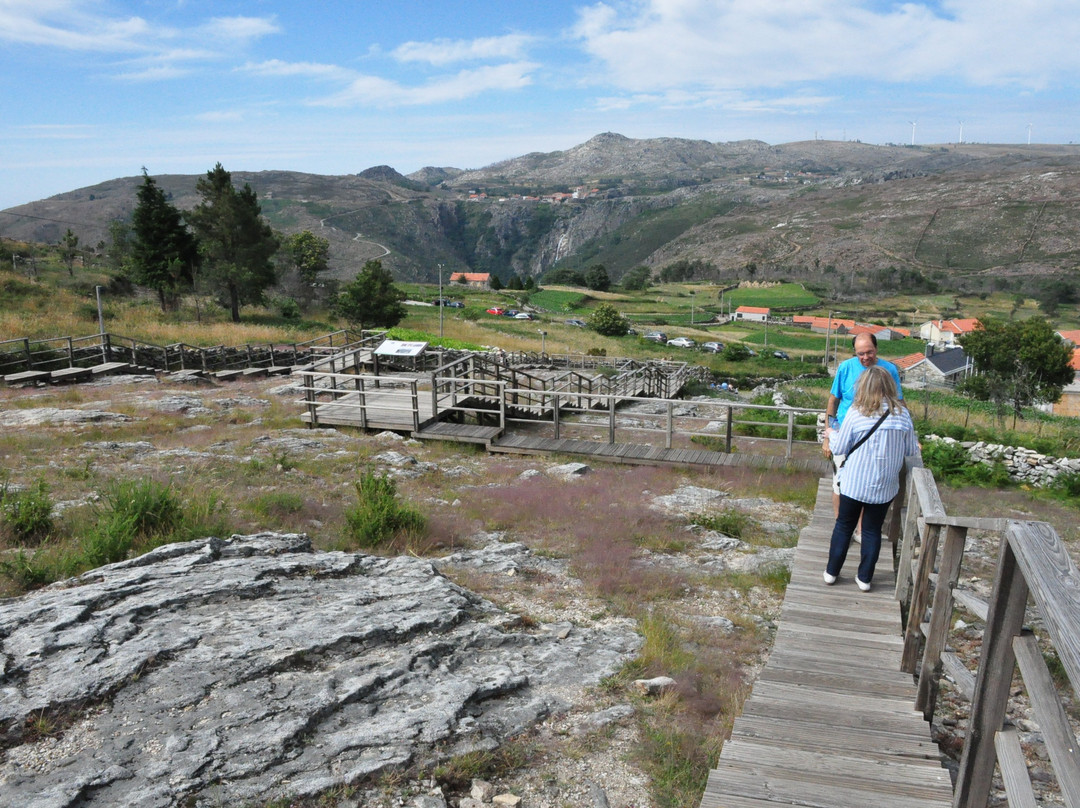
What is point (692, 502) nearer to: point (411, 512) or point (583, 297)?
point (411, 512)

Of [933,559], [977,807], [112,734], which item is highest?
[933,559]

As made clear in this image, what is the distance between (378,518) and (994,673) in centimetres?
634

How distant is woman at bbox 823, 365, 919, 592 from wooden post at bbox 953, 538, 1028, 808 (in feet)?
9.21

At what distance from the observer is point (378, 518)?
7.74 meters

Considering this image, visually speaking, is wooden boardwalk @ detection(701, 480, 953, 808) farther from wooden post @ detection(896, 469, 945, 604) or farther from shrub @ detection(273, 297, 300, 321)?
shrub @ detection(273, 297, 300, 321)

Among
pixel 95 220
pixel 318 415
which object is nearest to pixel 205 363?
pixel 318 415

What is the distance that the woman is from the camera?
16.8 ft

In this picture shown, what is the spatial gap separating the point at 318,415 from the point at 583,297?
9350 cm

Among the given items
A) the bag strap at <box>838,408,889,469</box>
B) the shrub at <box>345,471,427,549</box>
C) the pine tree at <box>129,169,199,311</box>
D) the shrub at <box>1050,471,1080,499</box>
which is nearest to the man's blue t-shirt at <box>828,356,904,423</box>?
the bag strap at <box>838,408,889,469</box>

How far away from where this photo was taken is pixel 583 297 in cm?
10725

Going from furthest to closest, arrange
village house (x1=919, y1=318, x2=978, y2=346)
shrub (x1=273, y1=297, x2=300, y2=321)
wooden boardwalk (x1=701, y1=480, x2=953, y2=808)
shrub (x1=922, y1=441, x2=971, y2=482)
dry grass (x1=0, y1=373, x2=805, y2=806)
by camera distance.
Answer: village house (x1=919, y1=318, x2=978, y2=346) < shrub (x1=273, y1=297, x2=300, y2=321) < shrub (x1=922, y1=441, x2=971, y2=482) < dry grass (x1=0, y1=373, x2=805, y2=806) < wooden boardwalk (x1=701, y1=480, x2=953, y2=808)

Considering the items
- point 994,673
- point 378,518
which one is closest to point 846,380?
point 994,673

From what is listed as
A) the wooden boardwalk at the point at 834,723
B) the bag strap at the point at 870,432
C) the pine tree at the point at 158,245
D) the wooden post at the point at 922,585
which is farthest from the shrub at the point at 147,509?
the pine tree at the point at 158,245

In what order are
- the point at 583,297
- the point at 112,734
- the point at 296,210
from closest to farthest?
the point at 112,734
the point at 583,297
the point at 296,210
